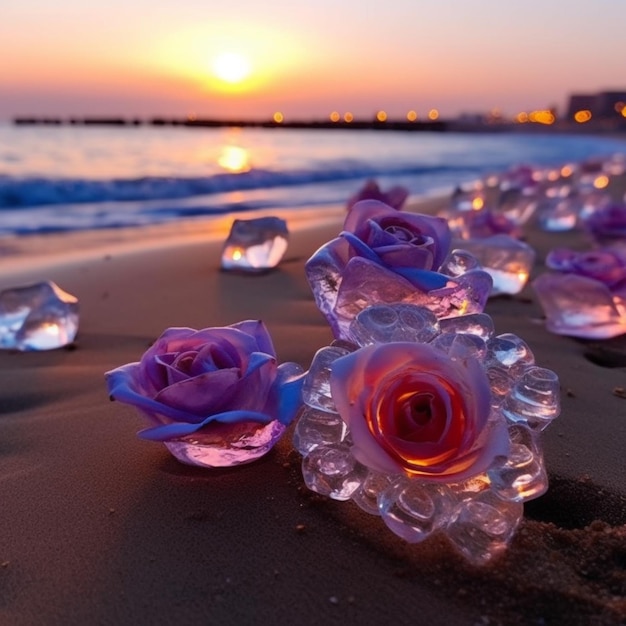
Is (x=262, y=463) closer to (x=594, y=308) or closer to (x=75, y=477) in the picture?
(x=75, y=477)

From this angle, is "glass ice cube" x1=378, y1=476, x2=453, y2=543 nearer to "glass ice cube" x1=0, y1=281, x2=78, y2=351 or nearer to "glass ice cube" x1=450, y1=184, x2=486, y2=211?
"glass ice cube" x1=0, y1=281, x2=78, y2=351

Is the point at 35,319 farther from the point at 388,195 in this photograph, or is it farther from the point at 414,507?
the point at 414,507

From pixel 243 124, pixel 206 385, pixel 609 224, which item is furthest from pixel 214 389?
pixel 243 124

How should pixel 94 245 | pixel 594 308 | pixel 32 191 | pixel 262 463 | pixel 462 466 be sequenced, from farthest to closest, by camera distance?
pixel 32 191 → pixel 94 245 → pixel 594 308 → pixel 262 463 → pixel 462 466

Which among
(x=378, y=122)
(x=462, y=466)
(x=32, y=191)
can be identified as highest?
(x=462, y=466)

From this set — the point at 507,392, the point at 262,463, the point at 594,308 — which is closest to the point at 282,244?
the point at 594,308

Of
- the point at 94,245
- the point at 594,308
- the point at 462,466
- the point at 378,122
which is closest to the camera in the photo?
the point at 462,466

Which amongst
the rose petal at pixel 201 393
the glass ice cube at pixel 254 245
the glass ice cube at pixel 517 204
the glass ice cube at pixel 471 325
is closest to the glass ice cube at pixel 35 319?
the glass ice cube at pixel 254 245
